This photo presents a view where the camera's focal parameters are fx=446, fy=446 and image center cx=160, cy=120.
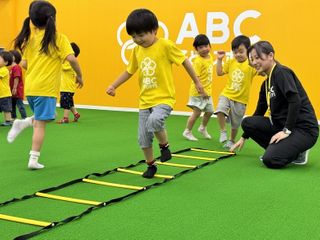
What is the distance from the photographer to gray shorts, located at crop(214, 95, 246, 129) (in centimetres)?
505

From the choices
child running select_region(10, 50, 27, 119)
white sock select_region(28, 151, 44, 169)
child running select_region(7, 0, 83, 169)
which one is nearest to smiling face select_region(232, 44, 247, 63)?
child running select_region(7, 0, 83, 169)

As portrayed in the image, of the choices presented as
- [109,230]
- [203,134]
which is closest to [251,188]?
[109,230]

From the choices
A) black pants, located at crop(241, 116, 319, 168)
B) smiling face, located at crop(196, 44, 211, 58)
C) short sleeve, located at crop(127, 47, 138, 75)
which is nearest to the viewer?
short sleeve, located at crop(127, 47, 138, 75)

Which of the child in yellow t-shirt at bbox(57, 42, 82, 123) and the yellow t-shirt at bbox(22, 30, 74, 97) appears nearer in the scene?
the yellow t-shirt at bbox(22, 30, 74, 97)

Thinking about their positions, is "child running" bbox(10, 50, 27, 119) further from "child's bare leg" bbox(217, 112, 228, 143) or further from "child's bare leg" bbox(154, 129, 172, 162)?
"child's bare leg" bbox(154, 129, 172, 162)

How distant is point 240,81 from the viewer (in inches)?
197

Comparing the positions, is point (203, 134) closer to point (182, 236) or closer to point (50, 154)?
point (50, 154)

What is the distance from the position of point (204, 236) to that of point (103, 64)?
7.32m

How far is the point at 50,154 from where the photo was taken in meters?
4.45

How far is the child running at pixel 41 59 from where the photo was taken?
374cm

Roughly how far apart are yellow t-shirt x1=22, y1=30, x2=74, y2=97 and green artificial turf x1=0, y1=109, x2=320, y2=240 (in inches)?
26.4

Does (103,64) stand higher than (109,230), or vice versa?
(103,64)

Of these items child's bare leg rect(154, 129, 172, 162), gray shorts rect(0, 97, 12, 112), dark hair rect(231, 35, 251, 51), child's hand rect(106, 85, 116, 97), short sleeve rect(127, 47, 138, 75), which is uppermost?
dark hair rect(231, 35, 251, 51)

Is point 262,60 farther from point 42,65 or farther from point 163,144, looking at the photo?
point 42,65
